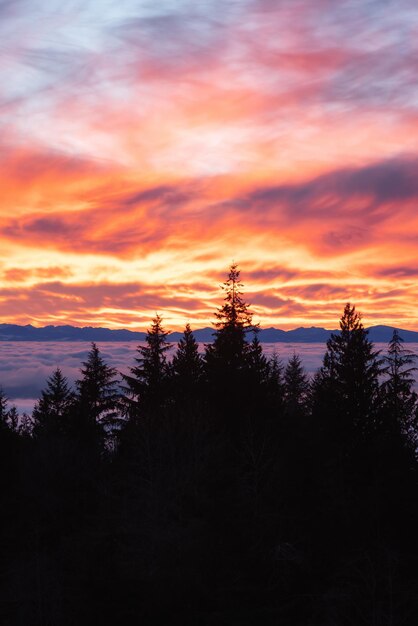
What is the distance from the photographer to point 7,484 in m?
52.3

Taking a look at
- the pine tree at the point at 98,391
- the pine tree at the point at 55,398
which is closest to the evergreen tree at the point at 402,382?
the pine tree at the point at 98,391

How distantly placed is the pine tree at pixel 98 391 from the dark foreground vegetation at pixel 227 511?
411 inches

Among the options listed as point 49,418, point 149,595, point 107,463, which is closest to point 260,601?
point 149,595

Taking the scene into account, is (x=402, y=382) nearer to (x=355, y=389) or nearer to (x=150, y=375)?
(x=355, y=389)

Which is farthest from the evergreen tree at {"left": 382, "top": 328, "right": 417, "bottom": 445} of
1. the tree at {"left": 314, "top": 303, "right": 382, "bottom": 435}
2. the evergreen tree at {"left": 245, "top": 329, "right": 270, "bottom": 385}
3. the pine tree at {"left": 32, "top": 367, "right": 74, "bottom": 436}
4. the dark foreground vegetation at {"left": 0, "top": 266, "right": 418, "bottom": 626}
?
the pine tree at {"left": 32, "top": 367, "right": 74, "bottom": 436}

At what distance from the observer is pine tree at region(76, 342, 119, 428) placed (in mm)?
64500

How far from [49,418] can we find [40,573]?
2754 cm

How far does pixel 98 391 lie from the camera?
66625mm

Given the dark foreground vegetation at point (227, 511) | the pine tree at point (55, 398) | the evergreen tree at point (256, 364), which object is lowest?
the dark foreground vegetation at point (227, 511)

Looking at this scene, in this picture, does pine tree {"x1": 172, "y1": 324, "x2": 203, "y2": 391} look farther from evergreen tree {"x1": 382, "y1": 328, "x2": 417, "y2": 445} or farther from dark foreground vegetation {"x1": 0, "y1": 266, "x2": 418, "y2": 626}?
evergreen tree {"x1": 382, "y1": 328, "x2": 417, "y2": 445}

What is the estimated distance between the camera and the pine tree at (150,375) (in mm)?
56953

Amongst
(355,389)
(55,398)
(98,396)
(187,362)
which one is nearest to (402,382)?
(355,389)

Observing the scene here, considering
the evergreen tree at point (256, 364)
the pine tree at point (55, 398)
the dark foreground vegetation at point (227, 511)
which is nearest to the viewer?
the dark foreground vegetation at point (227, 511)

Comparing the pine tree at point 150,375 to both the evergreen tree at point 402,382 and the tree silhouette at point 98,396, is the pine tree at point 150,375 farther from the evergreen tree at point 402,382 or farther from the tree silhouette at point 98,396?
the evergreen tree at point 402,382
